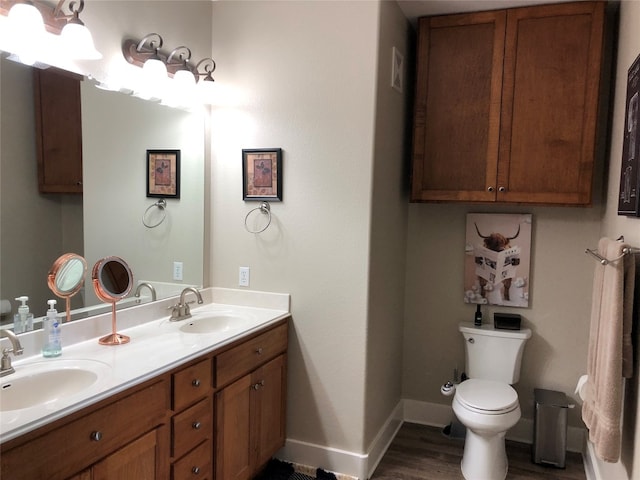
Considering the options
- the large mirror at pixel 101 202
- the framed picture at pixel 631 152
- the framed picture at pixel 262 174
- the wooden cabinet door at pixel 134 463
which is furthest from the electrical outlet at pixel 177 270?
the framed picture at pixel 631 152

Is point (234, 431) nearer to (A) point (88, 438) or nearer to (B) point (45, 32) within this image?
(A) point (88, 438)

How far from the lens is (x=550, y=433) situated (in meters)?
2.71

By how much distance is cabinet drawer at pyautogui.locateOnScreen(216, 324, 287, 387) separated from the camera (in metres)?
2.04

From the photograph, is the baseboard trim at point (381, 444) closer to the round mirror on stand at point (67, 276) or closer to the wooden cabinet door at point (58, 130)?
the round mirror on stand at point (67, 276)

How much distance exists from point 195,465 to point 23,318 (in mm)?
861

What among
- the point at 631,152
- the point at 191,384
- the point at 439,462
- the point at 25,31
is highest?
the point at 25,31

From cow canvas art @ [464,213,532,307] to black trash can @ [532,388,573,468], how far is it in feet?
1.97

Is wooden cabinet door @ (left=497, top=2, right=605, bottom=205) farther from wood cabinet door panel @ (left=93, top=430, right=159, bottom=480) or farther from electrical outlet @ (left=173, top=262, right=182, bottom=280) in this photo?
wood cabinet door panel @ (left=93, top=430, right=159, bottom=480)

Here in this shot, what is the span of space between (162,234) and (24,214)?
31.0 inches

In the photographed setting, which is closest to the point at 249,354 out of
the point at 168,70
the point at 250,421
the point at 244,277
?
the point at 250,421

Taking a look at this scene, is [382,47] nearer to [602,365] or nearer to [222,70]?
[222,70]

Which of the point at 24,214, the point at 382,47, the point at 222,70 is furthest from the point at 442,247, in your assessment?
the point at 24,214

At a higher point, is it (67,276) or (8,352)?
(67,276)

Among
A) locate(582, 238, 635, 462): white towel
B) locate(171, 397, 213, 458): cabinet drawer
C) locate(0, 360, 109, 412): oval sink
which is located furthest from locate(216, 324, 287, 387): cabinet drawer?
locate(582, 238, 635, 462): white towel
